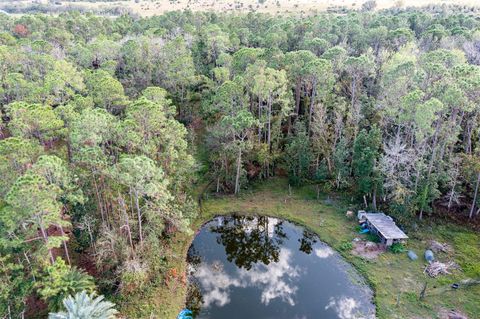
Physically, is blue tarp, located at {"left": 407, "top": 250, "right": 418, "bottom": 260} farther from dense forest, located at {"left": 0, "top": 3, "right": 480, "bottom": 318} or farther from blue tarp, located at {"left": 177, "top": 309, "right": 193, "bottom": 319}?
→ blue tarp, located at {"left": 177, "top": 309, "right": 193, "bottom": 319}

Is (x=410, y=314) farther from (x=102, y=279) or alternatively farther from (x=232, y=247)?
(x=102, y=279)

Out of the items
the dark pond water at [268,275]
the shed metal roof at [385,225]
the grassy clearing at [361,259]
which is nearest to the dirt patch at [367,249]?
the grassy clearing at [361,259]

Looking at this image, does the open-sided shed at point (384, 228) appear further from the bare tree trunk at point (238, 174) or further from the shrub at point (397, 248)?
the bare tree trunk at point (238, 174)

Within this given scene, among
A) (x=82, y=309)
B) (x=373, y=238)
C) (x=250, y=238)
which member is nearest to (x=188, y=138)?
(x=250, y=238)

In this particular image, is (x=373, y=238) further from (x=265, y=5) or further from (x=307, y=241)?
(x=265, y=5)

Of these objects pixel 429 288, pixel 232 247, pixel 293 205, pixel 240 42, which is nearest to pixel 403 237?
pixel 429 288
